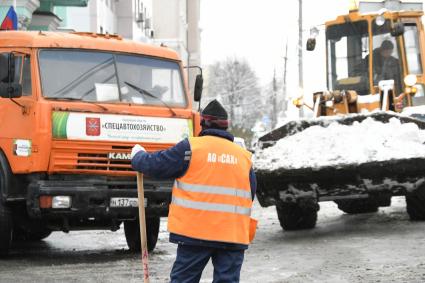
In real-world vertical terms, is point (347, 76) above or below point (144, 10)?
below

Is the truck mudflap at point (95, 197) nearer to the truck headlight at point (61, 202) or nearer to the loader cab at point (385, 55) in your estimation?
the truck headlight at point (61, 202)

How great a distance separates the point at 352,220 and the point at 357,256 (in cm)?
405

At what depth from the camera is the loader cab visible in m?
13.3

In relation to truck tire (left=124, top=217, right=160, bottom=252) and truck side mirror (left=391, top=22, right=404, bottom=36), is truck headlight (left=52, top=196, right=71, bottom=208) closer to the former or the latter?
truck tire (left=124, top=217, right=160, bottom=252)

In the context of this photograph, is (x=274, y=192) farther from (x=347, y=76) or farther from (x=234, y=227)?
(x=234, y=227)

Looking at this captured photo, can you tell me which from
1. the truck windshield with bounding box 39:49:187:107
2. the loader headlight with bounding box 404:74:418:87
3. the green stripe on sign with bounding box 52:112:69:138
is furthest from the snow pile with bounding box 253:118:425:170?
the green stripe on sign with bounding box 52:112:69:138

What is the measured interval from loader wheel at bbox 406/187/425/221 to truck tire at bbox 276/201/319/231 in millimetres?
1243

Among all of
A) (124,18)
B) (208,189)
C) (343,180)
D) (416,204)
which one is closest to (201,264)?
(208,189)

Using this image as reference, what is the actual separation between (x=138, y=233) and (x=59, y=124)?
87.7 inches

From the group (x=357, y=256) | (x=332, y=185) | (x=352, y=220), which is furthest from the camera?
(x=352, y=220)

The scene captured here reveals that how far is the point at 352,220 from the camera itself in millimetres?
13328

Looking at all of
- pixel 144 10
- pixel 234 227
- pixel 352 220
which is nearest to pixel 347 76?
pixel 352 220

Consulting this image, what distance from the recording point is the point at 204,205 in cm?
551

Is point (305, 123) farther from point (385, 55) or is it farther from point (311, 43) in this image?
point (311, 43)
